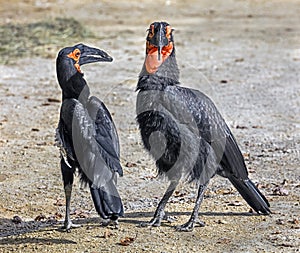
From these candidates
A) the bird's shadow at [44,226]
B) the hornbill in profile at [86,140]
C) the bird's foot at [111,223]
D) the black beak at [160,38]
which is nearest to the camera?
the hornbill in profile at [86,140]

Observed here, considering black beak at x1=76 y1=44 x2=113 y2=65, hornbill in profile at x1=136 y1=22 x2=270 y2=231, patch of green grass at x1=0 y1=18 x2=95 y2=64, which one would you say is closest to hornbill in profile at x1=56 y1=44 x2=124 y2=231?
black beak at x1=76 y1=44 x2=113 y2=65

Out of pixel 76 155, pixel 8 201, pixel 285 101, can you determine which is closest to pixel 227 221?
pixel 76 155

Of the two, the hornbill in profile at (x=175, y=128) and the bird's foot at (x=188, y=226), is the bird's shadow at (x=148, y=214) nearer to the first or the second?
the hornbill in profile at (x=175, y=128)

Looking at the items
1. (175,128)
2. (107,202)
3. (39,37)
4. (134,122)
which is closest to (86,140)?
(107,202)

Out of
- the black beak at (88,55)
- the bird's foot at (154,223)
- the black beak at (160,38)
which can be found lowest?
the bird's foot at (154,223)

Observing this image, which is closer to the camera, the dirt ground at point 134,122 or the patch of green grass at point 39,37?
the dirt ground at point 134,122

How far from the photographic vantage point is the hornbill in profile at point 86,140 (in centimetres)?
473

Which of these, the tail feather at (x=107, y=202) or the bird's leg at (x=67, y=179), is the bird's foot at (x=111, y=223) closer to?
the bird's leg at (x=67, y=179)

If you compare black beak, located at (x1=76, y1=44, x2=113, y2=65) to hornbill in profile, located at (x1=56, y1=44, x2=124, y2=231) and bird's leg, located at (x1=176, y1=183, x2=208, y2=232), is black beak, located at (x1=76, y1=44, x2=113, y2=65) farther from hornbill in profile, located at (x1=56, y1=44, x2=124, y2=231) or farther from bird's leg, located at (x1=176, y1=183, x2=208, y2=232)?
bird's leg, located at (x1=176, y1=183, x2=208, y2=232)

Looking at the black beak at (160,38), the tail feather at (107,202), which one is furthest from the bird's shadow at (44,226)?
the black beak at (160,38)

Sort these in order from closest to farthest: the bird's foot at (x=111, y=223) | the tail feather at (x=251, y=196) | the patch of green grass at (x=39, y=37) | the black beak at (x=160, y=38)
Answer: the black beak at (x=160, y=38) < the bird's foot at (x=111, y=223) < the tail feather at (x=251, y=196) < the patch of green grass at (x=39, y=37)

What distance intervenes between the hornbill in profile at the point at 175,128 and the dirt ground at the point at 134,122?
1.20 feet

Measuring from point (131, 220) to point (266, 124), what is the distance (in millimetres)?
3218

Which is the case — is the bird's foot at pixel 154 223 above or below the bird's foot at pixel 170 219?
above
